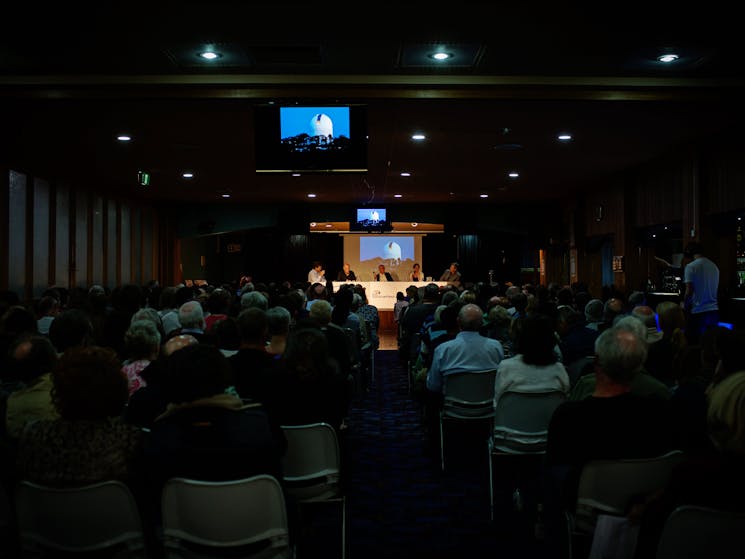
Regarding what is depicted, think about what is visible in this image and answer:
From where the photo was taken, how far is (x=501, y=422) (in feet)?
13.3

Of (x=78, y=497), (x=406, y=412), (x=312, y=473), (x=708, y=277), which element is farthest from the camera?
(x=708, y=277)

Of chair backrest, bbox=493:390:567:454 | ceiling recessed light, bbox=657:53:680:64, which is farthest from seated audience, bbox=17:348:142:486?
ceiling recessed light, bbox=657:53:680:64

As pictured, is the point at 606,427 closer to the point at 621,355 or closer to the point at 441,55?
the point at 621,355

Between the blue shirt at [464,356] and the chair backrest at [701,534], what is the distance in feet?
9.49

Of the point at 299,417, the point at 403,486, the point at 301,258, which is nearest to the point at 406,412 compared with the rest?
the point at 403,486

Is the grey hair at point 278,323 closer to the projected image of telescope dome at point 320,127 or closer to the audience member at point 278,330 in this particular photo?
the audience member at point 278,330

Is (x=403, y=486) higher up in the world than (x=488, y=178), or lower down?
lower down

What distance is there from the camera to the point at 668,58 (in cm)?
674

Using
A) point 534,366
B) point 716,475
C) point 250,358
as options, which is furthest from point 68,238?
point 716,475

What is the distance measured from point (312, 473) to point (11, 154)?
386 inches

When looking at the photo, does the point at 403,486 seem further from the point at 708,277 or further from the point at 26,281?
the point at 26,281

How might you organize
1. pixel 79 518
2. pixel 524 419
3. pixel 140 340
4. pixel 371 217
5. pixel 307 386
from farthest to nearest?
pixel 371 217 < pixel 140 340 < pixel 524 419 < pixel 307 386 < pixel 79 518

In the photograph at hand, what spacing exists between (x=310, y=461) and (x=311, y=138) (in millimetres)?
4297

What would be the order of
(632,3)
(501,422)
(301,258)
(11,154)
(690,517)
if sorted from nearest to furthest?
1. (690,517)
2. (501,422)
3. (632,3)
4. (11,154)
5. (301,258)
